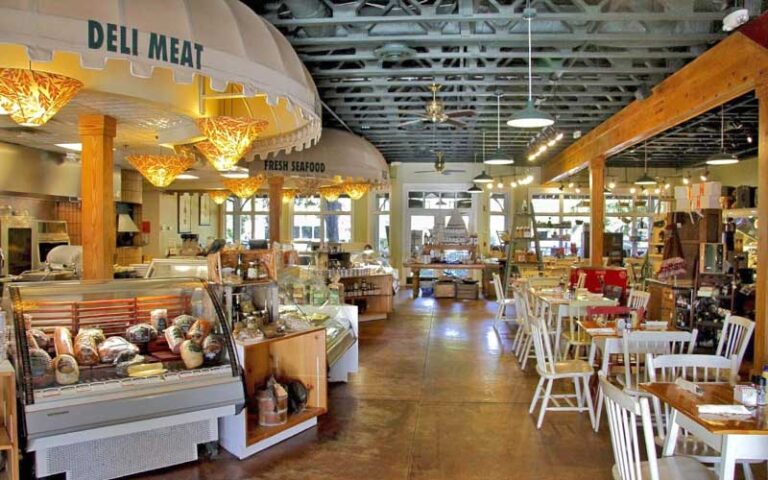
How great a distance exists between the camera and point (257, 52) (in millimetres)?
3926

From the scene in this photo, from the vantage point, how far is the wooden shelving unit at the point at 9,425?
3.13 metres

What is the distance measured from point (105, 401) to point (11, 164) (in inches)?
260

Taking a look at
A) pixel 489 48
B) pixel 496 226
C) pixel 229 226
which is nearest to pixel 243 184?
pixel 489 48

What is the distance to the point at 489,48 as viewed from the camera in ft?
20.4

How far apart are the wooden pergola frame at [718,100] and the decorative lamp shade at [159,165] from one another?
5903 millimetres

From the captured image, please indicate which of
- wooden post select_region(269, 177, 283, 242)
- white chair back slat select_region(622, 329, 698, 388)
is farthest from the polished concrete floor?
wooden post select_region(269, 177, 283, 242)

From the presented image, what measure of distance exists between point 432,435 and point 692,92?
481 cm

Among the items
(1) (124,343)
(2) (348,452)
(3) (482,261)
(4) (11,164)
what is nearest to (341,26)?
(1) (124,343)

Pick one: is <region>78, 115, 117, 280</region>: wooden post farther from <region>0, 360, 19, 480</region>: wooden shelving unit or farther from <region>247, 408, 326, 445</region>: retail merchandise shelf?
<region>247, 408, 326, 445</region>: retail merchandise shelf

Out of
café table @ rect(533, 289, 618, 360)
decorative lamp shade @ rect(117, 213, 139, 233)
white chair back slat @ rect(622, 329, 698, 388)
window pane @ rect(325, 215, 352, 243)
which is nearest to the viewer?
white chair back slat @ rect(622, 329, 698, 388)

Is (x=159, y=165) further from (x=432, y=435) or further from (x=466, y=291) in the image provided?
(x=466, y=291)

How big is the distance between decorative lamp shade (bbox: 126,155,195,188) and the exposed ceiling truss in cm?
194

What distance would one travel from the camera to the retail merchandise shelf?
14.0ft

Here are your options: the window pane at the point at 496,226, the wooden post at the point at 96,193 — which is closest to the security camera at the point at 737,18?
the wooden post at the point at 96,193
